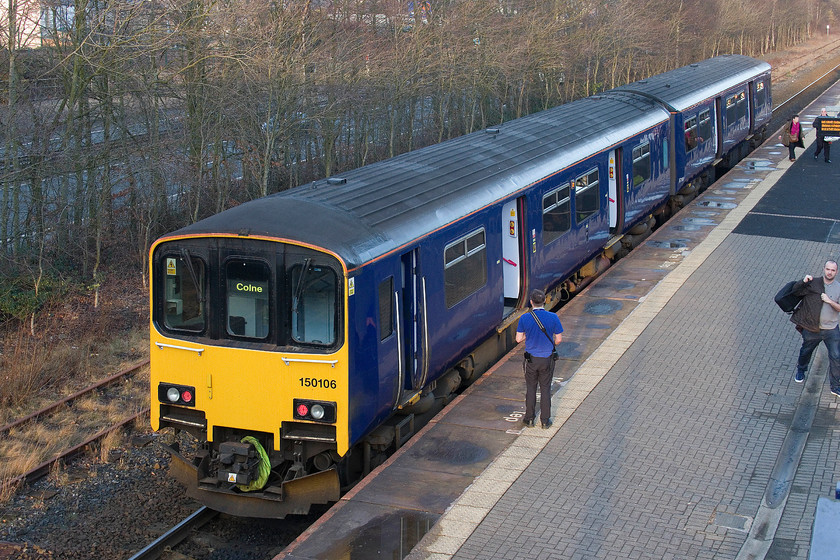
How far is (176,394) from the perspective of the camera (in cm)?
860

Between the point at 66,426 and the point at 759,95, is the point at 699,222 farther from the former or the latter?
the point at 66,426

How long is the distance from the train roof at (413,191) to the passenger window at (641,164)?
1213mm

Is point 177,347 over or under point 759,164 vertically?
→ over

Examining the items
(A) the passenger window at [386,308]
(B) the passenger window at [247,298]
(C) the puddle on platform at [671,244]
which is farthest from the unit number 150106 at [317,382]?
(C) the puddle on platform at [671,244]

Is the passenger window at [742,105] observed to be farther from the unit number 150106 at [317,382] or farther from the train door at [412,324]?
the unit number 150106 at [317,382]

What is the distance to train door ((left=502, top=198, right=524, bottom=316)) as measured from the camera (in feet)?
40.0

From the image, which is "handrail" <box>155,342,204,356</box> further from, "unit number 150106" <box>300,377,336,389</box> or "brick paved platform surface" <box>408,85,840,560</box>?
"brick paved platform surface" <box>408,85,840,560</box>

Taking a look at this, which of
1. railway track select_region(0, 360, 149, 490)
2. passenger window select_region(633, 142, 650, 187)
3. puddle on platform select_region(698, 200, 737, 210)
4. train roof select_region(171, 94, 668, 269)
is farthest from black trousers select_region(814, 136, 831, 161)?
railway track select_region(0, 360, 149, 490)

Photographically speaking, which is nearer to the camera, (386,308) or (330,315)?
(330,315)

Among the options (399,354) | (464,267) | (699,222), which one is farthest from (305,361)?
(699,222)

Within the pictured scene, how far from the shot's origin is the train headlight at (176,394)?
336 inches

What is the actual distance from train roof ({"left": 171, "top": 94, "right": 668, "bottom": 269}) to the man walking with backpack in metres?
3.68

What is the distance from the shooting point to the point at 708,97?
22.1 metres

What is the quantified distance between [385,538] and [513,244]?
5.46 meters
